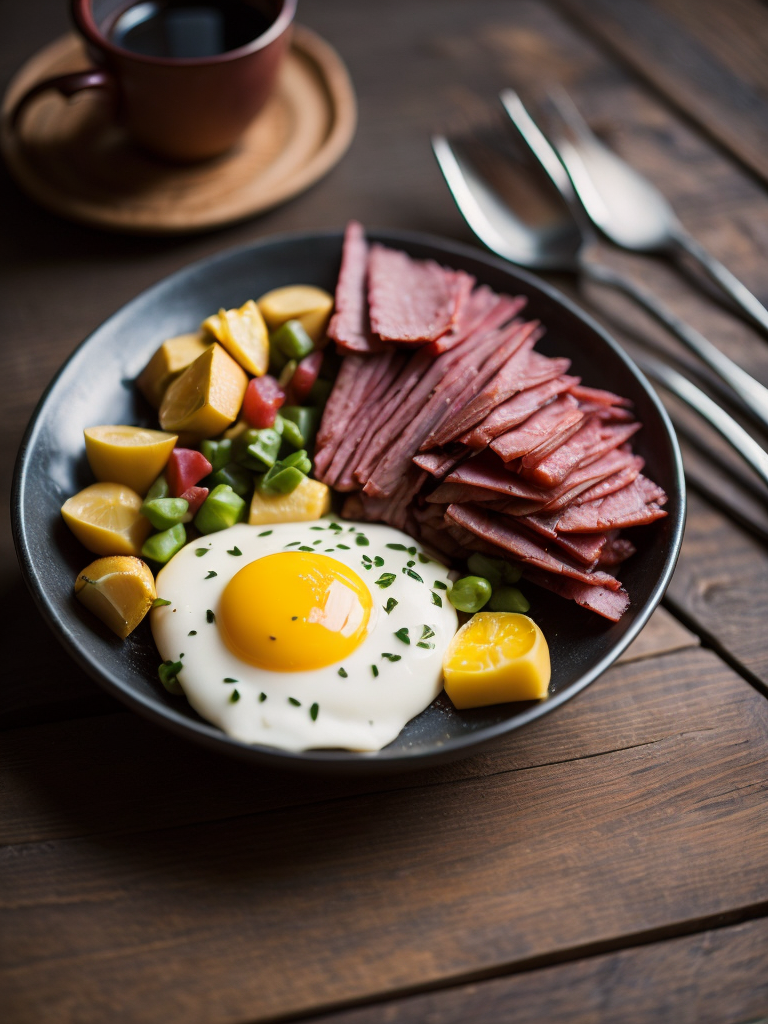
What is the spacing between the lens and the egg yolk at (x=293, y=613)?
2.20 m

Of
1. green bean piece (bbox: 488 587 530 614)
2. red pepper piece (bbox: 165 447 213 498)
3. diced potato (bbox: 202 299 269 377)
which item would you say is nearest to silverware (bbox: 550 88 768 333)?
diced potato (bbox: 202 299 269 377)

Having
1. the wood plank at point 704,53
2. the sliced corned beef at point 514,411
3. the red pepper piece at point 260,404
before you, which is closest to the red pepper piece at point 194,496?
the red pepper piece at point 260,404

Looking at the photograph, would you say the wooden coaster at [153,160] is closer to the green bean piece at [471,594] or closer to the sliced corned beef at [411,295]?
the sliced corned beef at [411,295]

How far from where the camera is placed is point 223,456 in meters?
2.66

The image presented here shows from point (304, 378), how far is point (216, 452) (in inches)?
16.0

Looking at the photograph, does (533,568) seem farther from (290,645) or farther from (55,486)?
(55,486)

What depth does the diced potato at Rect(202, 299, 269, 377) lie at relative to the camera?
2.76 m

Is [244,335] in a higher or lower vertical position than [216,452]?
higher

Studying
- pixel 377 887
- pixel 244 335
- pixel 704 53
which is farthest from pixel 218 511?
pixel 704 53

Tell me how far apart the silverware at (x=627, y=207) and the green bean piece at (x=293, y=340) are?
1.63m

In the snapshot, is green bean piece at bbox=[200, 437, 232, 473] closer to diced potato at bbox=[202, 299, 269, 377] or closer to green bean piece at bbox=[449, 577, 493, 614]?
diced potato at bbox=[202, 299, 269, 377]

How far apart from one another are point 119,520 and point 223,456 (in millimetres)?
398

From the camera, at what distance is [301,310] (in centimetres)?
289

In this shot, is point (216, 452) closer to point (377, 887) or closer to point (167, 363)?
point (167, 363)
